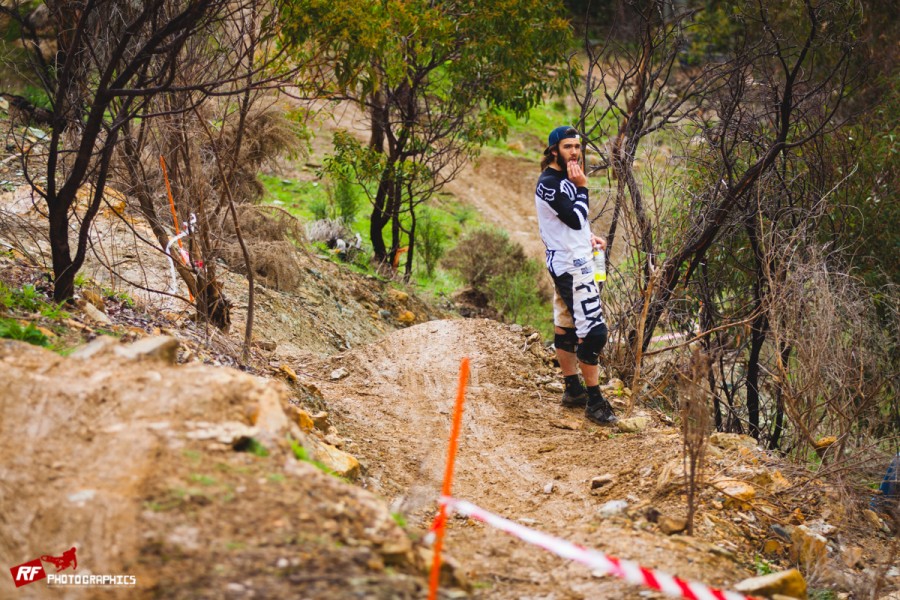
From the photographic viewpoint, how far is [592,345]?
6.02 metres

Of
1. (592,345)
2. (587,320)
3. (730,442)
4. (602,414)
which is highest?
(587,320)

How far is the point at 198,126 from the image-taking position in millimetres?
7336

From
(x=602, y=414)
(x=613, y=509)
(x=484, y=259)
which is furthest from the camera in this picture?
(x=484, y=259)

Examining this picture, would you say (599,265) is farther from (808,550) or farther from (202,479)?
(202,479)

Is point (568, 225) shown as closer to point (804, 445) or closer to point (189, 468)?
point (804, 445)

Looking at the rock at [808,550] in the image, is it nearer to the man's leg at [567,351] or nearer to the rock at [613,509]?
the rock at [613,509]

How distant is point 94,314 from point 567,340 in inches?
127

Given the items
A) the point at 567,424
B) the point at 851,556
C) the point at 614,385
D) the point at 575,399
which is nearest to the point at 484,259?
the point at 614,385

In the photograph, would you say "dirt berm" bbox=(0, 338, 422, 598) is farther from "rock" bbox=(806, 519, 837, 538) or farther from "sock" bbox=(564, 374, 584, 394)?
"sock" bbox=(564, 374, 584, 394)

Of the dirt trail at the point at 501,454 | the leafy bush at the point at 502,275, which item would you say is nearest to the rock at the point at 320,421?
the dirt trail at the point at 501,454

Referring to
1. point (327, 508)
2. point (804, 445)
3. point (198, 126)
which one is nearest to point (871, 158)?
point (804, 445)

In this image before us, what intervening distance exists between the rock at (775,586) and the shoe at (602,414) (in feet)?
8.61

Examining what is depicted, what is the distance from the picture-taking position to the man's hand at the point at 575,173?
230 inches

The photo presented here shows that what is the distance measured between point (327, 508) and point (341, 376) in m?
4.71
